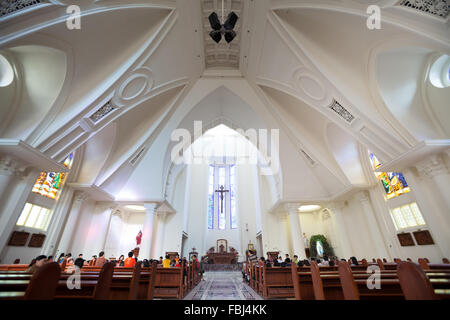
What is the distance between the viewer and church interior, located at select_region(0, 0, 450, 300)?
4.27 metres

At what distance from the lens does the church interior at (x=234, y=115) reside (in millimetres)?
4270

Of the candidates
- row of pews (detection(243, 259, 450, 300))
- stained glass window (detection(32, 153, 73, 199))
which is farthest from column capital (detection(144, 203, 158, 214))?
row of pews (detection(243, 259, 450, 300))

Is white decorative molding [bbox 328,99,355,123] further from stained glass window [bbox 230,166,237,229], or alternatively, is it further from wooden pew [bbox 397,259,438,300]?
stained glass window [bbox 230,166,237,229]

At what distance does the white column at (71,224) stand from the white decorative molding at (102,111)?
426 centimetres

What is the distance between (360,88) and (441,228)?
4.84 meters

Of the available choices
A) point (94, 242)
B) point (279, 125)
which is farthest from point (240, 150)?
point (94, 242)

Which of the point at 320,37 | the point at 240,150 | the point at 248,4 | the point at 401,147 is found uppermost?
the point at 240,150

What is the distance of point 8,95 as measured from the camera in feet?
18.3

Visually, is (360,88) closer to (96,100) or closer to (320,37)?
(320,37)

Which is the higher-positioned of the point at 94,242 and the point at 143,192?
the point at 143,192

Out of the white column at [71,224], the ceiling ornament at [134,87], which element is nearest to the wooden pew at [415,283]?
the ceiling ornament at [134,87]

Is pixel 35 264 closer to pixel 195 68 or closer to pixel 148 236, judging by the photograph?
pixel 148 236

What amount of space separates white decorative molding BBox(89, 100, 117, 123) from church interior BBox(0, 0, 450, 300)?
0.16 feet

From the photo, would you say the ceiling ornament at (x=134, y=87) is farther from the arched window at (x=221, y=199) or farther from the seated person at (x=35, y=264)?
the arched window at (x=221, y=199)
